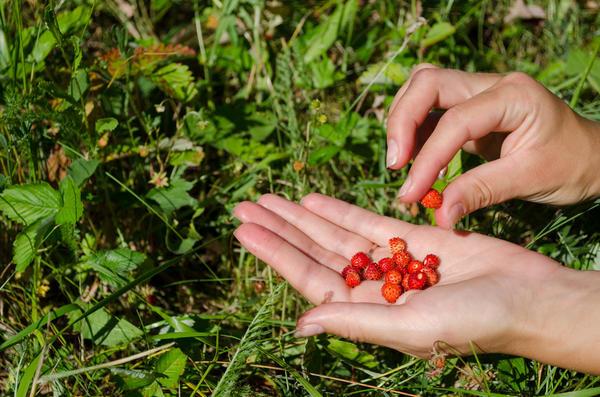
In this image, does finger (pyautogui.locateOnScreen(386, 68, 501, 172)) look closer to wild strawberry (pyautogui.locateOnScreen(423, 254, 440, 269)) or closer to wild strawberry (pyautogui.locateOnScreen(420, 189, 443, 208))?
wild strawberry (pyautogui.locateOnScreen(420, 189, 443, 208))

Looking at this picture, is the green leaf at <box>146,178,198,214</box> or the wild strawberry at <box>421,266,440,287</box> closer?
the wild strawberry at <box>421,266,440,287</box>

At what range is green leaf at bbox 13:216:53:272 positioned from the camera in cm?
207

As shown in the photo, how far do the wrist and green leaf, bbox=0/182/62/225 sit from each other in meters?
2.11

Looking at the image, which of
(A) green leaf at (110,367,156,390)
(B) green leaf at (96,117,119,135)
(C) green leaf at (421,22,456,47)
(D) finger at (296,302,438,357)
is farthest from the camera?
(C) green leaf at (421,22,456,47)

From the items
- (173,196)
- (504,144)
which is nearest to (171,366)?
(173,196)

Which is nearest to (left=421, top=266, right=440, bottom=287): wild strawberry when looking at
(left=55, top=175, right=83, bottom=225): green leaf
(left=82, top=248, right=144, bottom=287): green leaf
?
(left=82, top=248, right=144, bottom=287): green leaf

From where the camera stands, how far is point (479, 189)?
1.93 metres

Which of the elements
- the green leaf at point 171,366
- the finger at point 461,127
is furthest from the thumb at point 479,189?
the green leaf at point 171,366

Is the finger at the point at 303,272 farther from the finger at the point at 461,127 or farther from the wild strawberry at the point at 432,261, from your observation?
the finger at the point at 461,127

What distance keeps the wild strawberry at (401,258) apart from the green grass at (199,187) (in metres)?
0.40

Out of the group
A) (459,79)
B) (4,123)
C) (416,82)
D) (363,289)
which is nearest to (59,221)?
(4,123)

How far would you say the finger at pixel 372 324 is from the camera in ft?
5.81

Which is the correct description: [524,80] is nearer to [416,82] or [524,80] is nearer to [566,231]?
[416,82]

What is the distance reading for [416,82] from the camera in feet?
7.52
